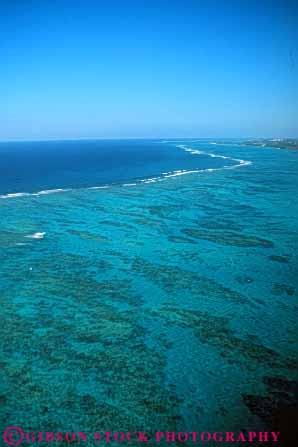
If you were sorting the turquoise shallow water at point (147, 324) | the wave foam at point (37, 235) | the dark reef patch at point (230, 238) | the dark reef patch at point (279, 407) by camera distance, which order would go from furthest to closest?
1. the wave foam at point (37, 235)
2. the dark reef patch at point (230, 238)
3. the turquoise shallow water at point (147, 324)
4. the dark reef patch at point (279, 407)

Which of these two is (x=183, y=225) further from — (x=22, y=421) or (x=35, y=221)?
(x=22, y=421)

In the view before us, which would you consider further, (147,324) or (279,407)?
(147,324)

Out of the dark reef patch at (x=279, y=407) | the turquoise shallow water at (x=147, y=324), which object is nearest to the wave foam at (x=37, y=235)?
the turquoise shallow water at (x=147, y=324)

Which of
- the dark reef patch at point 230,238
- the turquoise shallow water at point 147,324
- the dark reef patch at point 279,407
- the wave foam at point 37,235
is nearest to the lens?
the dark reef patch at point 279,407

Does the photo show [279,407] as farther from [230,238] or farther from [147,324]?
[230,238]

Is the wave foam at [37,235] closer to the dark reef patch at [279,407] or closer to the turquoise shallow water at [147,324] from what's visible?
the turquoise shallow water at [147,324]

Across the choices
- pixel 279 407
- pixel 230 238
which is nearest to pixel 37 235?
pixel 230 238

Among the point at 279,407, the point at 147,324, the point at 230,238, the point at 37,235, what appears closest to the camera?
the point at 279,407

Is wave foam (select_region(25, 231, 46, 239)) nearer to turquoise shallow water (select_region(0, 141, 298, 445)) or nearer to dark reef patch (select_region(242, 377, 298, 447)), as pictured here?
turquoise shallow water (select_region(0, 141, 298, 445))

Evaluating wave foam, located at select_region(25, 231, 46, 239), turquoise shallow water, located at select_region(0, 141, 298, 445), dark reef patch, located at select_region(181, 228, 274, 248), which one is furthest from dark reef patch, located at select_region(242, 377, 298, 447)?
wave foam, located at select_region(25, 231, 46, 239)
